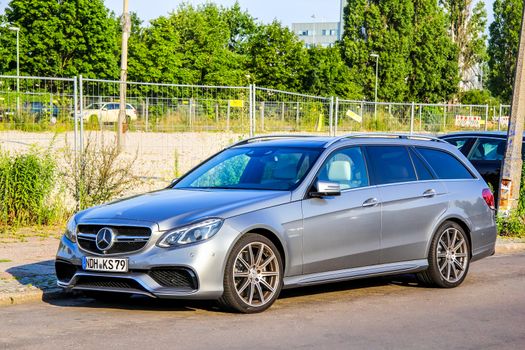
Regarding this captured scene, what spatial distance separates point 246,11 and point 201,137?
8134 centimetres

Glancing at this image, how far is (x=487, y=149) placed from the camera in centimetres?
1845

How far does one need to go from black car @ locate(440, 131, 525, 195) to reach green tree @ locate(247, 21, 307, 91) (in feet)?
170

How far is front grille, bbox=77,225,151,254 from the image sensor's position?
8148 mm

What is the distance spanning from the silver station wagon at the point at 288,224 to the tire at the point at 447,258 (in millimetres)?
14

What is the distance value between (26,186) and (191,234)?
642cm

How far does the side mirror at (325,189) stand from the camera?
8.84m

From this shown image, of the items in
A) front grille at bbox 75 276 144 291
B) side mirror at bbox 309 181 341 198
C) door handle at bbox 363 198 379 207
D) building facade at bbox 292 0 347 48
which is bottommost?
front grille at bbox 75 276 144 291

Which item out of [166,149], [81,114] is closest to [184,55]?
[166,149]

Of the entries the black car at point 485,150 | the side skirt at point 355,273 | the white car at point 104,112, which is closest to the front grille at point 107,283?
the side skirt at point 355,273

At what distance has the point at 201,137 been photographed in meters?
17.6

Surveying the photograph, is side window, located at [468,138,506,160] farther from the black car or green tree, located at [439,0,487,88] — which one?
green tree, located at [439,0,487,88]

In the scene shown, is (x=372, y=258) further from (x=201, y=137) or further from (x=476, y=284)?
(x=201, y=137)

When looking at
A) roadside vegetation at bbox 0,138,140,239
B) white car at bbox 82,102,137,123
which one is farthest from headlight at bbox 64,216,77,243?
white car at bbox 82,102,137,123

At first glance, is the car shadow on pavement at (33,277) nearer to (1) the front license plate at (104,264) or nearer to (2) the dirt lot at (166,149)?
(1) the front license plate at (104,264)
